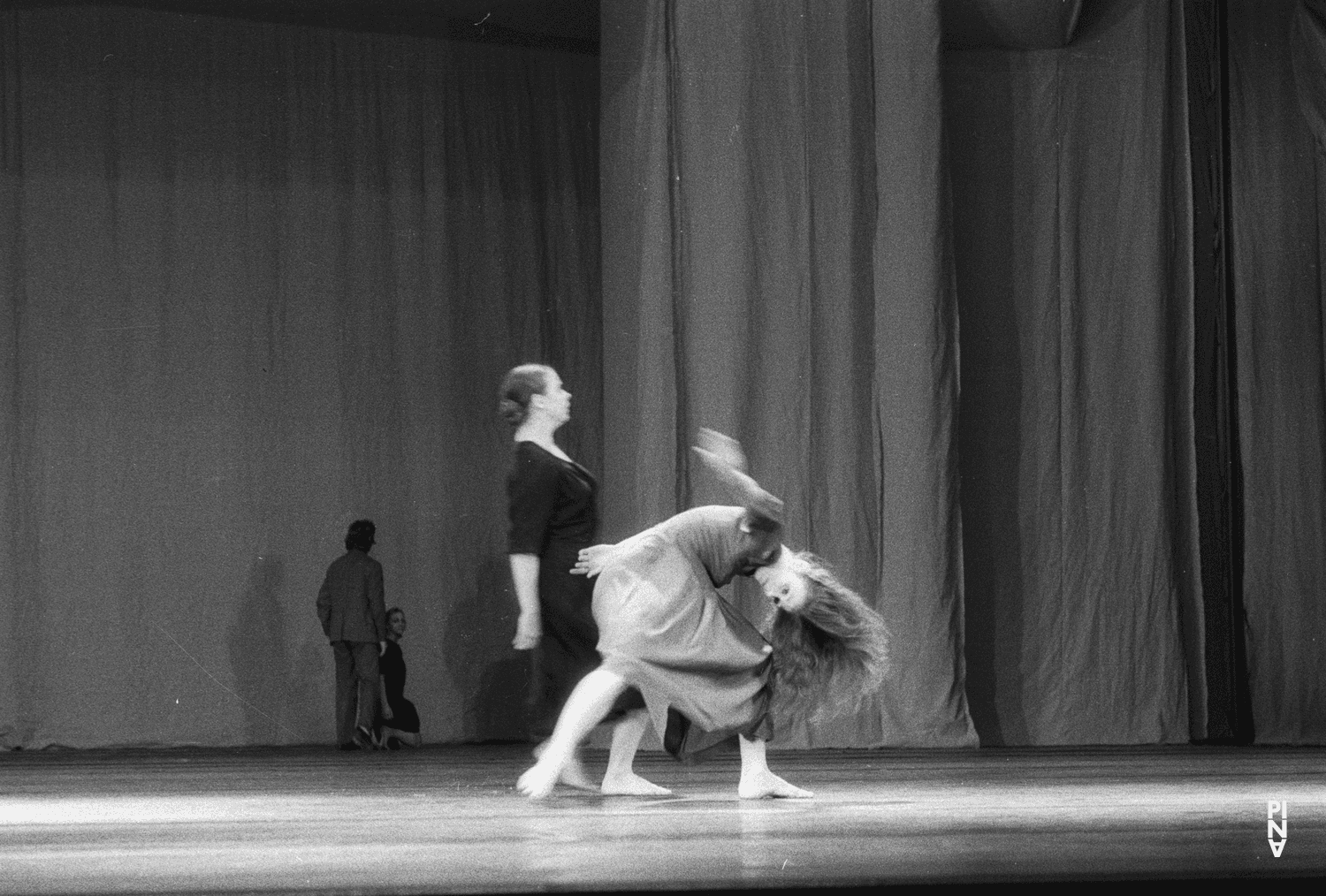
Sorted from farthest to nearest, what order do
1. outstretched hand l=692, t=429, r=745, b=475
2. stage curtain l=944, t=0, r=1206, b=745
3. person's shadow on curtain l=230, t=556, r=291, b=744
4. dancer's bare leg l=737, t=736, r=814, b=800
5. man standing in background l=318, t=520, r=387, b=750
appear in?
person's shadow on curtain l=230, t=556, r=291, b=744
man standing in background l=318, t=520, r=387, b=750
stage curtain l=944, t=0, r=1206, b=745
dancer's bare leg l=737, t=736, r=814, b=800
outstretched hand l=692, t=429, r=745, b=475

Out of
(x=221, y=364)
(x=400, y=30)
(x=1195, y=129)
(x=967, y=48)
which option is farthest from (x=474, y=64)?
(x=1195, y=129)

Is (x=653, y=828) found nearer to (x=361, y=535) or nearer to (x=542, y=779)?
(x=542, y=779)

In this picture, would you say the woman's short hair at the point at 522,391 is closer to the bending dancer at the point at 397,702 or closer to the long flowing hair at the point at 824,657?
the long flowing hair at the point at 824,657

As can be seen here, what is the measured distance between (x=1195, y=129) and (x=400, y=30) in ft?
13.2

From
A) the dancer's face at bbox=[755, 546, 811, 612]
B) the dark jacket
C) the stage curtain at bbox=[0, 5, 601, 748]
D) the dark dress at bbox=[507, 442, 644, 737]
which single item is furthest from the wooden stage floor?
the stage curtain at bbox=[0, 5, 601, 748]

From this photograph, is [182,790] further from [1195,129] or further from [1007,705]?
[1195,129]

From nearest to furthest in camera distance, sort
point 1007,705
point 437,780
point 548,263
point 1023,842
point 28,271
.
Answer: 1. point 1023,842
2. point 437,780
3. point 1007,705
4. point 28,271
5. point 548,263

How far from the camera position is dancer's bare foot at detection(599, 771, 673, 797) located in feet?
16.0

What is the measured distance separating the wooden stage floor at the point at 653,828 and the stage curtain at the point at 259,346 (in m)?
2.42

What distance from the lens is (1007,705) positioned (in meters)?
8.30

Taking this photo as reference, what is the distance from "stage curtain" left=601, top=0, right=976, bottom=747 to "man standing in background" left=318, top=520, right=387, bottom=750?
4.60 ft

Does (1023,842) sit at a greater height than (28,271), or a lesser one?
lesser

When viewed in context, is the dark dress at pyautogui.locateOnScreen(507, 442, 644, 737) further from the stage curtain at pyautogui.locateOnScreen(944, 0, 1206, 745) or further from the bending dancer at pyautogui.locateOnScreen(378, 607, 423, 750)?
the bending dancer at pyautogui.locateOnScreen(378, 607, 423, 750)

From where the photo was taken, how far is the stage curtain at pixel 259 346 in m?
8.98
